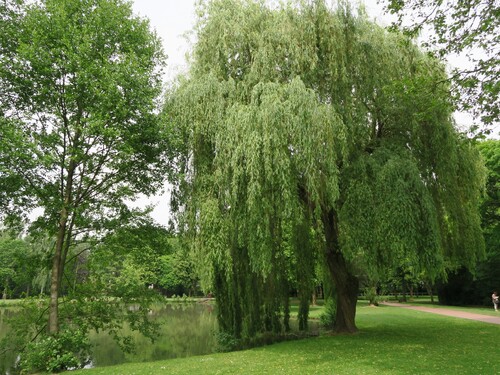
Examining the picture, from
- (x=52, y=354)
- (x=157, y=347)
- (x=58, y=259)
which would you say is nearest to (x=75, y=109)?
(x=58, y=259)

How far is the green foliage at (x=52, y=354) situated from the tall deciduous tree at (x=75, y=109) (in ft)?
2.64

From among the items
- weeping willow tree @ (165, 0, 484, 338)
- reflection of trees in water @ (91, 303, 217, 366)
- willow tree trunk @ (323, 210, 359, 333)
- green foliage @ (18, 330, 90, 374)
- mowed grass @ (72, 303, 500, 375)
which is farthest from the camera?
reflection of trees in water @ (91, 303, 217, 366)

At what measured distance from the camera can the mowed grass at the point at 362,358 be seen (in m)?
8.54

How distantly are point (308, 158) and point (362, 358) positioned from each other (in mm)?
5453

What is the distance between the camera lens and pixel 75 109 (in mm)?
12820

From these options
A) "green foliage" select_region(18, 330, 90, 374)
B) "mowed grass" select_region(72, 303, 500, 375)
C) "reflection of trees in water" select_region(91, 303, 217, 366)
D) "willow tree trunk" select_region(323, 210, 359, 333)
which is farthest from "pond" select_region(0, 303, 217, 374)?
"willow tree trunk" select_region(323, 210, 359, 333)

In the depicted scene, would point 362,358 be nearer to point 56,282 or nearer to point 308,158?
point 308,158

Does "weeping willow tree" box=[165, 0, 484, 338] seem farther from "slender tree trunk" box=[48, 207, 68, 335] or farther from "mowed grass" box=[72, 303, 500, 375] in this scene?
"slender tree trunk" box=[48, 207, 68, 335]

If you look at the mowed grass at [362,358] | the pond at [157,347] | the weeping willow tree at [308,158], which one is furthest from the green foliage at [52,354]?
the weeping willow tree at [308,158]

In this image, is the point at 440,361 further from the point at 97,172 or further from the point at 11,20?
the point at 11,20

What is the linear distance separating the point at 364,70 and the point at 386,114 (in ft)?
5.54

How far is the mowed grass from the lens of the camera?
8539 millimetres

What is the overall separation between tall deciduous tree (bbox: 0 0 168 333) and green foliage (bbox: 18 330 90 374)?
80 cm

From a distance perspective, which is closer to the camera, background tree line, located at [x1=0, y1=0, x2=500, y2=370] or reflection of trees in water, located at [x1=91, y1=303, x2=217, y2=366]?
background tree line, located at [x1=0, y1=0, x2=500, y2=370]
